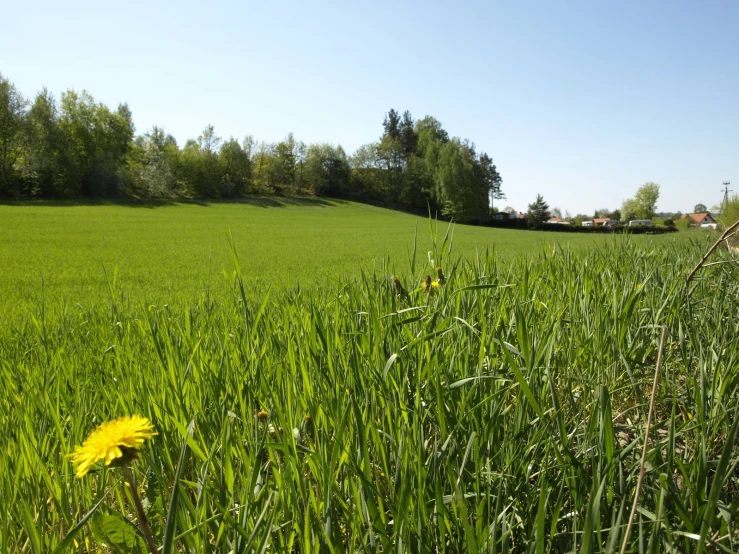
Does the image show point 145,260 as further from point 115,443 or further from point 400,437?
point 115,443

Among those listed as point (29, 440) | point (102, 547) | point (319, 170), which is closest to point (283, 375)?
point (102, 547)

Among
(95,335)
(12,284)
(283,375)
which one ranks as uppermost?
(283,375)

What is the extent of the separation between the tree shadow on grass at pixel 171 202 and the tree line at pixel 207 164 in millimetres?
3860

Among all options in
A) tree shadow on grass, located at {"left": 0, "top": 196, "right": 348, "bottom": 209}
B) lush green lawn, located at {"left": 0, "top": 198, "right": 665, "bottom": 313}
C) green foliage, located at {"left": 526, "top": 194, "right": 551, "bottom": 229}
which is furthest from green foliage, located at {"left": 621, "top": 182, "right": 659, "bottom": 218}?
lush green lawn, located at {"left": 0, "top": 198, "right": 665, "bottom": 313}

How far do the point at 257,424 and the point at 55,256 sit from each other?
13906 mm

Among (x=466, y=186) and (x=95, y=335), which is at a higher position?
(x=466, y=186)

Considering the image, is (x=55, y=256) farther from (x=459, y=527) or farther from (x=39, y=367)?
(x=459, y=527)

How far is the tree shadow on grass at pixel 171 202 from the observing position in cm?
3732

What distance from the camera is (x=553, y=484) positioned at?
3.63 feet

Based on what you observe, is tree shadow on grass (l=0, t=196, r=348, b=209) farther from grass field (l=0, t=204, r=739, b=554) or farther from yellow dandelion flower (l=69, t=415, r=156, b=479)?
yellow dandelion flower (l=69, t=415, r=156, b=479)

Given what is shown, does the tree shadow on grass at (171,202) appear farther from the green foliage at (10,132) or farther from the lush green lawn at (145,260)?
the lush green lawn at (145,260)

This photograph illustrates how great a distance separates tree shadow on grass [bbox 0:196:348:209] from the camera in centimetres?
3732

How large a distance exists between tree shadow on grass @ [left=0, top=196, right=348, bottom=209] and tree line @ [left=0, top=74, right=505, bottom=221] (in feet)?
12.7

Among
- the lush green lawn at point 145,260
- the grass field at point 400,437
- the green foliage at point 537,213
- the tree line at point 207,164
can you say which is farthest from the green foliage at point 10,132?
the green foliage at point 537,213
